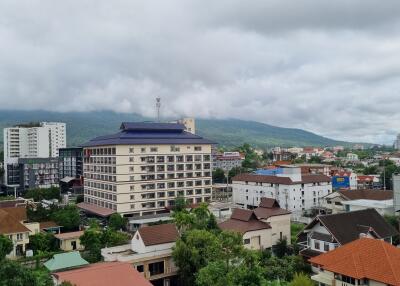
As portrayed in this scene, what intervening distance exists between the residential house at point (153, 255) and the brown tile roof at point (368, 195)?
2780 centimetres

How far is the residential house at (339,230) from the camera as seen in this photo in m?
24.0

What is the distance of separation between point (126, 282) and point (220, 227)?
12708 mm

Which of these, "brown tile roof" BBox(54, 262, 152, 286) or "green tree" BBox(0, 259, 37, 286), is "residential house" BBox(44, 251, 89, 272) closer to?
"brown tile roof" BBox(54, 262, 152, 286)

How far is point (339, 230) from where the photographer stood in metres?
24.3

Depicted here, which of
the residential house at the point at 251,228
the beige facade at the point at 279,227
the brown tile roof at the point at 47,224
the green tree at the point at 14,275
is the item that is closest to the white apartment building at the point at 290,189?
the beige facade at the point at 279,227

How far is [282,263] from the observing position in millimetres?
24750

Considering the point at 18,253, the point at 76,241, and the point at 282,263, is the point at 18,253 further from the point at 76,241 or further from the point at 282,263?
the point at 282,263

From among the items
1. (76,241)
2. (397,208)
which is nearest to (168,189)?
(76,241)

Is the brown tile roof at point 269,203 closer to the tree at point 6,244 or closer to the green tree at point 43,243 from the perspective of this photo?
the green tree at point 43,243

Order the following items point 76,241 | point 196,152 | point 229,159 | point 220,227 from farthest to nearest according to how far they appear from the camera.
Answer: point 229,159, point 196,152, point 76,241, point 220,227

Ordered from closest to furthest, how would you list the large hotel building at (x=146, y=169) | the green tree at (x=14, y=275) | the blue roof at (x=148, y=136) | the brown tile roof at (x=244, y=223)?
the green tree at (x=14, y=275) < the brown tile roof at (x=244, y=223) < the large hotel building at (x=146, y=169) < the blue roof at (x=148, y=136)

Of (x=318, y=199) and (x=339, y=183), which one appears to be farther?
(x=339, y=183)

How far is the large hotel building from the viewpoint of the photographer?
48500 millimetres

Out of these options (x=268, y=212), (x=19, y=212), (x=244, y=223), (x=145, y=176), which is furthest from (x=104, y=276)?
(x=145, y=176)
